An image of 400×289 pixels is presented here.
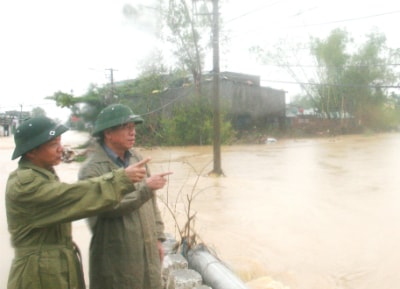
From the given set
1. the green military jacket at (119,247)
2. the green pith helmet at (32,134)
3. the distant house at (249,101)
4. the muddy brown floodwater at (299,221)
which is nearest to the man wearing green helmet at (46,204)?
the green pith helmet at (32,134)

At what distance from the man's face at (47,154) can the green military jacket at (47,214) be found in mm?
45

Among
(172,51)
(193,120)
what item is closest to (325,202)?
(193,120)

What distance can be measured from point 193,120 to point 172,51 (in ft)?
15.8

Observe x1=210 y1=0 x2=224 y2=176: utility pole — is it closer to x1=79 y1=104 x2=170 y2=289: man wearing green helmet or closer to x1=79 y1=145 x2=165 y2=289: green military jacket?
x1=79 y1=104 x2=170 y2=289: man wearing green helmet

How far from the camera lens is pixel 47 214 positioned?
1878mm

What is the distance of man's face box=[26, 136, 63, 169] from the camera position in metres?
2.05

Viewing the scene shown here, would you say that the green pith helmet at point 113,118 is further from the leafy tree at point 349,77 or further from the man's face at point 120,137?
the leafy tree at point 349,77

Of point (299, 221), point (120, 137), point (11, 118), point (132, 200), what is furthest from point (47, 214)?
point (11, 118)

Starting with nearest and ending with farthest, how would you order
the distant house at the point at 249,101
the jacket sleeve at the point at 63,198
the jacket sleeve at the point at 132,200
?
the jacket sleeve at the point at 63,198
the jacket sleeve at the point at 132,200
the distant house at the point at 249,101

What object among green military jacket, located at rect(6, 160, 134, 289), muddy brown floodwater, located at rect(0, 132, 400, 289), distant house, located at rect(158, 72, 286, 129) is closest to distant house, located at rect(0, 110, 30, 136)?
muddy brown floodwater, located at rect(0, 132, 400, 289)

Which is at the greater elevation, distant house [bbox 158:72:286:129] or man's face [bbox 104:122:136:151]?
distant house [bbox 158:72:286:129]

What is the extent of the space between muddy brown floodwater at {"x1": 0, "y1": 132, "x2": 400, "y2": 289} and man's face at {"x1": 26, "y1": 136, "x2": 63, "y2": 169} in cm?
33

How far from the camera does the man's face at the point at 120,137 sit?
2.50m

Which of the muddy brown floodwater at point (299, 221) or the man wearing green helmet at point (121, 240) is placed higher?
the man wearing green helmet at point (121, 240)
